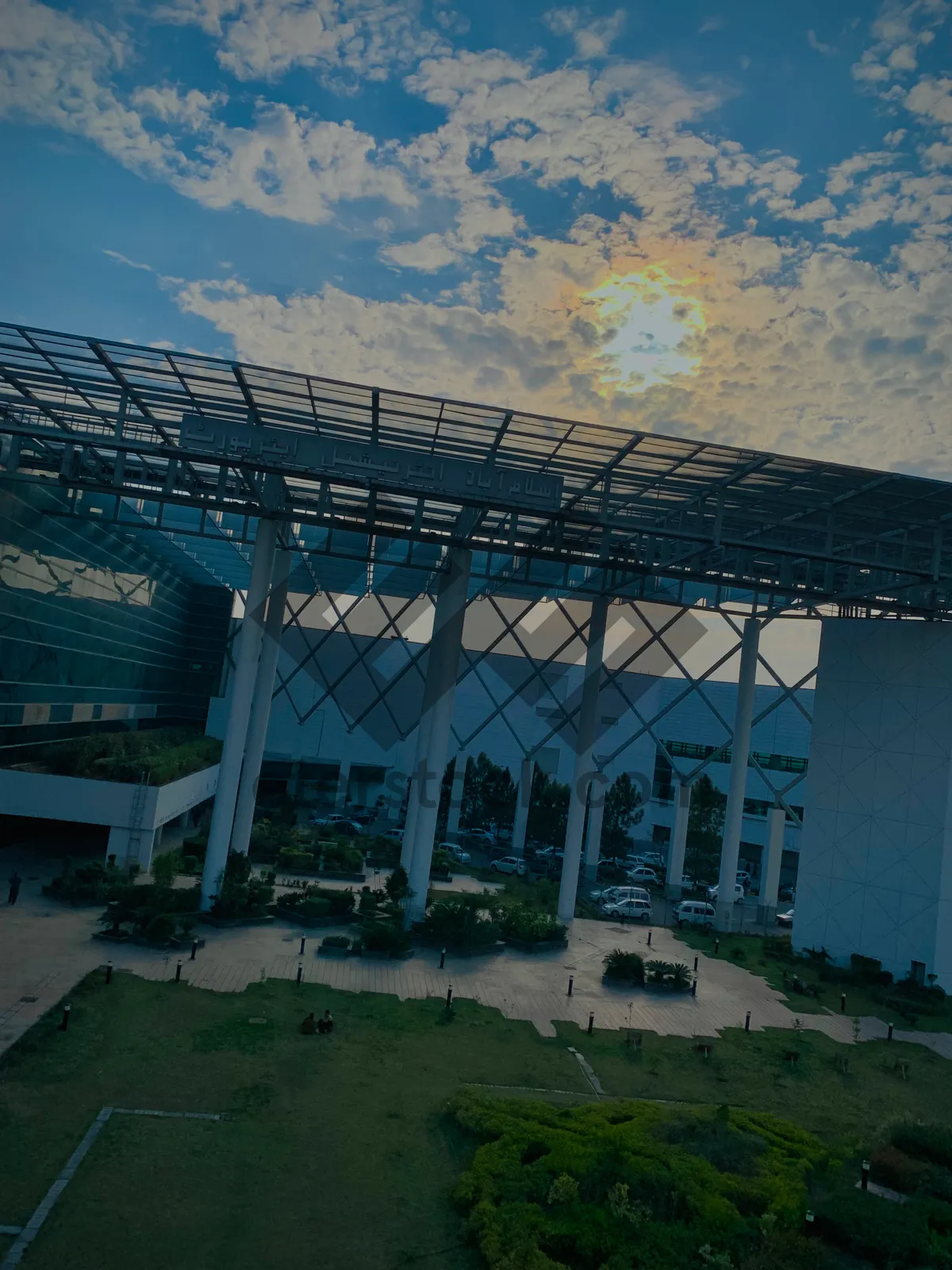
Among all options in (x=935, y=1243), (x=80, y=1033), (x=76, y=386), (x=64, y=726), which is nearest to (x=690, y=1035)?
(x=935, y=1243)

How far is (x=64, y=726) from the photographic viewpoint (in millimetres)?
29984

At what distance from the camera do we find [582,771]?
27406mm

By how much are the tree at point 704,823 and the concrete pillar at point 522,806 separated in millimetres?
7774

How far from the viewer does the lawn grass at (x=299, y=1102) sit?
8523mm

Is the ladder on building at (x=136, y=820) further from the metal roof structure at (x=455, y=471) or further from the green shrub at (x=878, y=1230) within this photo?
the green shrub at (x=878, y=1230)

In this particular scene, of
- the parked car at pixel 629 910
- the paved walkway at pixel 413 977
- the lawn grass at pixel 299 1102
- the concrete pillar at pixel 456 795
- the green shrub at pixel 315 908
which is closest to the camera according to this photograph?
the lawn grass at pixel 299 1102

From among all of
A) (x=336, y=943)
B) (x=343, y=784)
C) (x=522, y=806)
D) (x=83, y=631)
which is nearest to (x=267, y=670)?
(x=83, y=631)

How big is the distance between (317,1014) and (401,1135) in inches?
197

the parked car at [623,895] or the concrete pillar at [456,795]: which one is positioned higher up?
the concrete pillar at [456,795]

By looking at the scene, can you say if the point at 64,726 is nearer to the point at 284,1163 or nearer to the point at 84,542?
the point at 84,542

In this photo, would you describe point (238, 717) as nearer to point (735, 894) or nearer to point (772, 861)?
point (772, 861)

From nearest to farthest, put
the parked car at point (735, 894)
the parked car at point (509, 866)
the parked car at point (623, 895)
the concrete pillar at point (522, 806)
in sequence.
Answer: the parked car at point (623, 895), the parked car at point (509, 866), the parked car at point (735, 894), the concrete pillar at point (522, 806)

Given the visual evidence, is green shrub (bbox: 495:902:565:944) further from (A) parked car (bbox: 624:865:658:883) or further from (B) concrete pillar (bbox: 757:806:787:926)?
(A) parked car (bbox: 624:865:658:883)

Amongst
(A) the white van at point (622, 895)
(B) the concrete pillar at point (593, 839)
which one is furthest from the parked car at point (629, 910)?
(B) the concrete pillar at point (593, 839)
